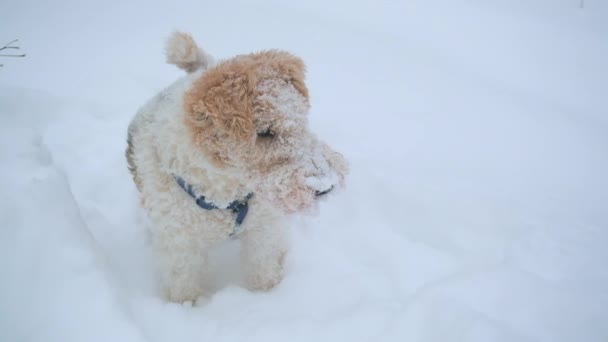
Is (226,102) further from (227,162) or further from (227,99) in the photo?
(227,162)

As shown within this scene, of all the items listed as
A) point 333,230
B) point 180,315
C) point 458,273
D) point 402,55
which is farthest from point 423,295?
point 402,55

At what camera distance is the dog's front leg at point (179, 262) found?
222 centimetres

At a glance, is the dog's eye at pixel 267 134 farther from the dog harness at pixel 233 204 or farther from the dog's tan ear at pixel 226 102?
the dog harness at pixel 233 204

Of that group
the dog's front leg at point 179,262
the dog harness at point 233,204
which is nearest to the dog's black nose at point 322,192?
the dog harness at point 233,204

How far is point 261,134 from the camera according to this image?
1.83 meters

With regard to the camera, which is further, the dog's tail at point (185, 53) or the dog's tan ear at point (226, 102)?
the dog's tail at point (185, 53)

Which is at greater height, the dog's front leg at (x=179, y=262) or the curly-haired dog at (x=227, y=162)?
the curly-haired dog at (x=227, y=162)

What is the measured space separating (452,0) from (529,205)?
4651 mm

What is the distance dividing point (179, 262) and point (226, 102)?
1139mm

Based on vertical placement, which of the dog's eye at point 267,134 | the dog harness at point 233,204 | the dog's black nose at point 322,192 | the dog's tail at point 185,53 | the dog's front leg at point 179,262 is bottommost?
the dog's front leg at point 179,262

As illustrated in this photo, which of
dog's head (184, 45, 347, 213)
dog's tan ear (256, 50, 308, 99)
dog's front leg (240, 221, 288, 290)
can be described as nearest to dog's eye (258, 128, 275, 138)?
dog's head (184, 45, 347, 213)

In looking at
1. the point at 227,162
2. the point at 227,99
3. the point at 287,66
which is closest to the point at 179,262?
the point at 227,162

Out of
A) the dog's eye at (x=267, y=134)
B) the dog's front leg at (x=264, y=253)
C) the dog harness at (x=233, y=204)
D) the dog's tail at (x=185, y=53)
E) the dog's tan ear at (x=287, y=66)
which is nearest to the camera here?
the dog's eye at (x=267, y=134)

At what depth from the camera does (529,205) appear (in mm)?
2910
